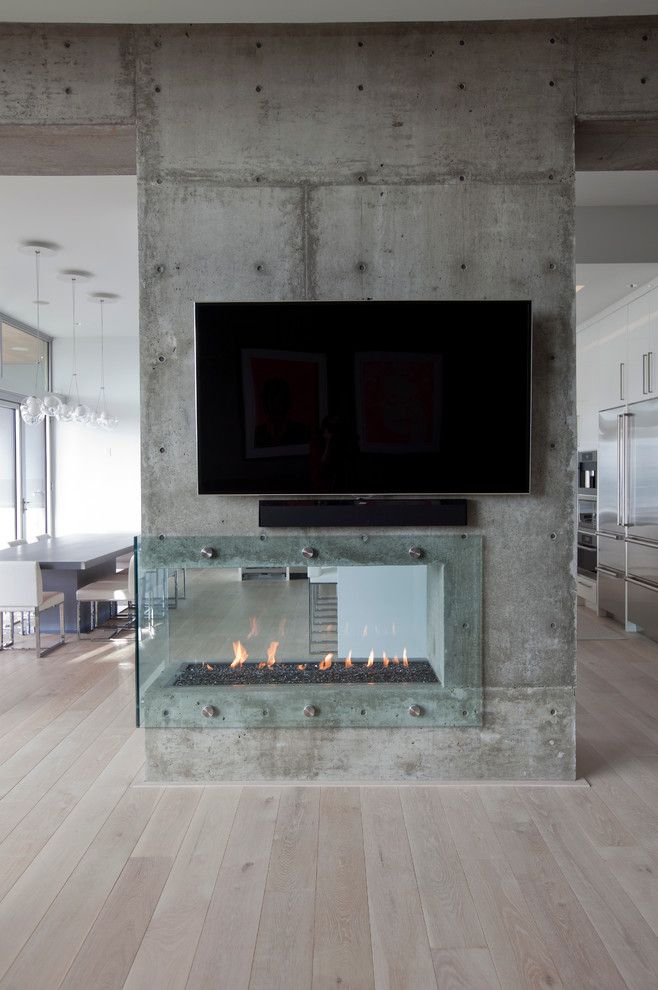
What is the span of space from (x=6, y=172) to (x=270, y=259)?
4.95ft

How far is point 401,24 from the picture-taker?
2844 millimetres

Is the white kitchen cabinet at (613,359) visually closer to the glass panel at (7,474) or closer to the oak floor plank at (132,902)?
the oak floor plank at (132,902)

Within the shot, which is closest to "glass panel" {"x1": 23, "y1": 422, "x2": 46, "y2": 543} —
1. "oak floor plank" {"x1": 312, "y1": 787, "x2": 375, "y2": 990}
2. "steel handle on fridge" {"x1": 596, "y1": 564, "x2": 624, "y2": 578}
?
"steel handle on fridge" {"x1": 596, "y1": 564, "x2": 624, "y2": 578}

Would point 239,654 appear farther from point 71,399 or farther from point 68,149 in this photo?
point 71,399

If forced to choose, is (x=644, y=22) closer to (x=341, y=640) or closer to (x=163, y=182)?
(x=163, y=182)

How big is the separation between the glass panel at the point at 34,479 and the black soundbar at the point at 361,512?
257 inches

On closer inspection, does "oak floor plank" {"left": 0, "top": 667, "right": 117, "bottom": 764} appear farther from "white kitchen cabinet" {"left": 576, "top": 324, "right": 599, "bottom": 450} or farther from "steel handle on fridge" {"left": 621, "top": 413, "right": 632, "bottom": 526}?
"white kitchen cabinet" {"left": 576, "top": 324, "right": 599, "bottom": 450}

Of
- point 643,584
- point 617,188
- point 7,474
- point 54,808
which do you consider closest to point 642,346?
point 617,188

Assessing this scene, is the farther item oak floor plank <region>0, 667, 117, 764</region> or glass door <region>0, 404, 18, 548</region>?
glass door <region>0, 404, 18, 548</region>

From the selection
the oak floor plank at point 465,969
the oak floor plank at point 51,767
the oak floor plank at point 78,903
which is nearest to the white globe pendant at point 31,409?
the oak floor plank at point 51,767

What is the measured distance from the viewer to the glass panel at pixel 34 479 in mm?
8633

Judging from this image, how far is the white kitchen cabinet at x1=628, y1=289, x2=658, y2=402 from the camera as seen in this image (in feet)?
17.3

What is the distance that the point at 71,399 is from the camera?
9.01 meters

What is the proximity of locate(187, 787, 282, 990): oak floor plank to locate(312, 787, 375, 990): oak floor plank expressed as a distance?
175 mm
